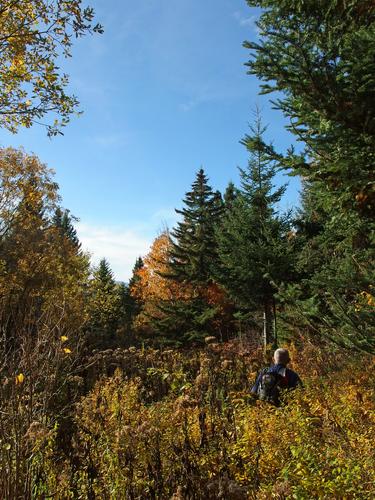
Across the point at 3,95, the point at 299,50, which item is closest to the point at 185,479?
the point at 299,50

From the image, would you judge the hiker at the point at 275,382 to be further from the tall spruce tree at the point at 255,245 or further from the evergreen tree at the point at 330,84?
the tall spruce tree at the point at 255,245

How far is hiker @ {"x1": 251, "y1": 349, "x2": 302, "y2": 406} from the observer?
17.9 ft

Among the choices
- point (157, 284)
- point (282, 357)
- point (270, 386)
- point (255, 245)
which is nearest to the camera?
point (270, 386)

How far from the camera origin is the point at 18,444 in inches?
115

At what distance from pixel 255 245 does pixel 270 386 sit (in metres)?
8.80

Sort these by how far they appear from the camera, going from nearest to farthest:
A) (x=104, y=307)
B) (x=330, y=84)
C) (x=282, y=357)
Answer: (x=330, y=84), (x=282, y=357), (x=104, y=307)

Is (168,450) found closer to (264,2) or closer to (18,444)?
(18,444)

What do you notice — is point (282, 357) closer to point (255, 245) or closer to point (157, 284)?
point (255, 245)

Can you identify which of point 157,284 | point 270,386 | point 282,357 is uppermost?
point 157,284

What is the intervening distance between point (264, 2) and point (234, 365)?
706 cm

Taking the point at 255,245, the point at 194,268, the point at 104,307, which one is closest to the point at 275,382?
the point at 255,245

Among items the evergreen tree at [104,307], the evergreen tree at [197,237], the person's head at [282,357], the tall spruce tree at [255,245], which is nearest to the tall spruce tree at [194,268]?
the evergreen tree at [197,237]

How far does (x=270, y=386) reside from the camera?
5.48m

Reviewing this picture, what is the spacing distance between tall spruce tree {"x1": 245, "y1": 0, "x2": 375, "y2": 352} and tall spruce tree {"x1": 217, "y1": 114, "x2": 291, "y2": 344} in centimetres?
845
